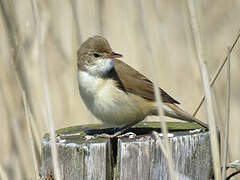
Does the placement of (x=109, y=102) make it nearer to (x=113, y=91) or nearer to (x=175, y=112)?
(x=113, y=91)

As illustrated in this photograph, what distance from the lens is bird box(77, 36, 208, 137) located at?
3.26 meters

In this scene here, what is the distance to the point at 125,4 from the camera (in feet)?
13.9

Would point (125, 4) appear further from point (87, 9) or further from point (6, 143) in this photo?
point (6, 143)

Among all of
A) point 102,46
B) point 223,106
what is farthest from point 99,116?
point 223,106

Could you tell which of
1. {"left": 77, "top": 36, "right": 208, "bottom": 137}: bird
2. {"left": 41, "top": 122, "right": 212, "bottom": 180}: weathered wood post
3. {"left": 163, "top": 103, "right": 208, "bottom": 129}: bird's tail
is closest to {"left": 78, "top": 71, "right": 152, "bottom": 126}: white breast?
{"left": 77, "top": 36, "right": 208, "bottom": 137}: bird

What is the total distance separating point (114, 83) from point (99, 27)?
0.76m

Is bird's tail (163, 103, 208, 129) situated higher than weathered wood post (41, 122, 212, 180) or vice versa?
bird's tail (163, 103, 208, 129)

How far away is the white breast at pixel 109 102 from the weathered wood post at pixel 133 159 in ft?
2.64

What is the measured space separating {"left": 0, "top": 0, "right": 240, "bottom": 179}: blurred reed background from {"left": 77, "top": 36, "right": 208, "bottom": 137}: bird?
198mm

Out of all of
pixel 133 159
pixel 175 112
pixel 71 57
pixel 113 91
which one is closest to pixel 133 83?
pixel 113 91

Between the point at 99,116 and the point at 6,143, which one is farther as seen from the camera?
the point at 6,143

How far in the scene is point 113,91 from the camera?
3285 mm

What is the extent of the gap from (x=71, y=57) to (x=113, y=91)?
83 centimetres

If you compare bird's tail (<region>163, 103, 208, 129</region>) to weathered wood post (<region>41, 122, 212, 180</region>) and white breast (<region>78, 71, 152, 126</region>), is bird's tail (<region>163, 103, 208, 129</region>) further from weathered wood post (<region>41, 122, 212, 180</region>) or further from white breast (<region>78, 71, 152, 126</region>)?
weathered wood post (<region>41, 122, 212, 180</region>)
